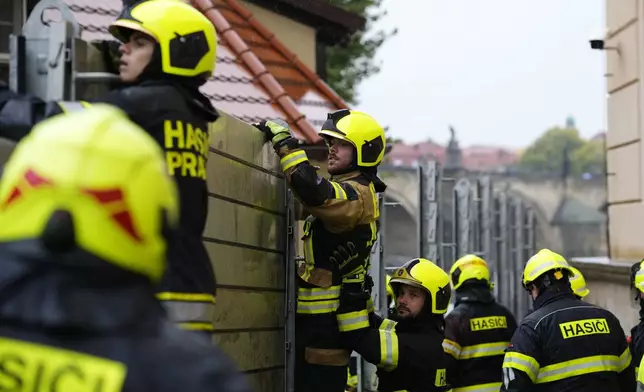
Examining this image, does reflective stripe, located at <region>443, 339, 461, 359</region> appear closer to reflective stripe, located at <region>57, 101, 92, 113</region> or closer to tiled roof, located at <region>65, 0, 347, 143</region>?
tiled roof, located at <region>65, 0, 347, 143</region>

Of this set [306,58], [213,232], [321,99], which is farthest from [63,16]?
[306,58]

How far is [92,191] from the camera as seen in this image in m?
2.06

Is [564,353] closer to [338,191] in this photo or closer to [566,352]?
[566,352]

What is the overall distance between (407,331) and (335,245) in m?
1.14

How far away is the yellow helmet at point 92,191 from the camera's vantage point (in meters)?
2.05

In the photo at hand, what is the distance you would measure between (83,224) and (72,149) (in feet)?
0.48

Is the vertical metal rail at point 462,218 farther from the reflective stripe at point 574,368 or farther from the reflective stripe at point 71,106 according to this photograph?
the reflective stripe at point 71,106

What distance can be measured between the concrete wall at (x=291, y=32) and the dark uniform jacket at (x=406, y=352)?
7.10 m

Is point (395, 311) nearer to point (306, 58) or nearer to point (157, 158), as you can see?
point (157, 158)

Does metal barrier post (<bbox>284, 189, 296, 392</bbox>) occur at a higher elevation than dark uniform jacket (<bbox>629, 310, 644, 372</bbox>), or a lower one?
higher

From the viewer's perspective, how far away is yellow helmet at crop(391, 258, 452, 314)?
23.1 feet

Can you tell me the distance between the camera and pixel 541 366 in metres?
7.03

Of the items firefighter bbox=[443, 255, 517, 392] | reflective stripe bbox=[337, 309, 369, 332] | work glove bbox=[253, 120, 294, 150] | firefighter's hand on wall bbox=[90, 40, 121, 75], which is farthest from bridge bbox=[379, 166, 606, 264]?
firefighter's hand on wall bbox=[90, 40, 121, 75]

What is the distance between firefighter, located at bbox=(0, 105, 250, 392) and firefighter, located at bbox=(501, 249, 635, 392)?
16.6ft
